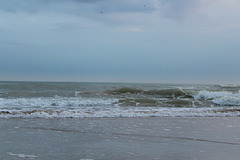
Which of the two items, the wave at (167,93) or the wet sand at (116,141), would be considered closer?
the wet sand at (116,141)

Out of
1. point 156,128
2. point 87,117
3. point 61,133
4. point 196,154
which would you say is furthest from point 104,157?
point 87,117

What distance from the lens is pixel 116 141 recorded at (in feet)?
22.9

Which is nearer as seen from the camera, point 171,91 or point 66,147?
point 66,147

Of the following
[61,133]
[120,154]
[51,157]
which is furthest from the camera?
[61,133]

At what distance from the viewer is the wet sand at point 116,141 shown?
5.64 metres

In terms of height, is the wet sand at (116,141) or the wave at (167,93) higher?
the wave at (167,93)

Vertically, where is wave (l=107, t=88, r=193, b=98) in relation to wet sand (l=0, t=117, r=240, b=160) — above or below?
above

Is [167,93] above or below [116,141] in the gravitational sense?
above

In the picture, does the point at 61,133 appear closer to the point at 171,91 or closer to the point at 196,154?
the point at 196,154

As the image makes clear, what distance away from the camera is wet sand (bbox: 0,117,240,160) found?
564 cm

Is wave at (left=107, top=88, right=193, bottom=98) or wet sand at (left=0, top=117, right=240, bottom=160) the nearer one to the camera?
wet sand at (left=0, top=117, right=240, bottom=160)

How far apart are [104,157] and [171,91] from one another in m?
25.3

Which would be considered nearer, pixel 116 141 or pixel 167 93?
pixel 116 141

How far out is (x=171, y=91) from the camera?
30.1 m
